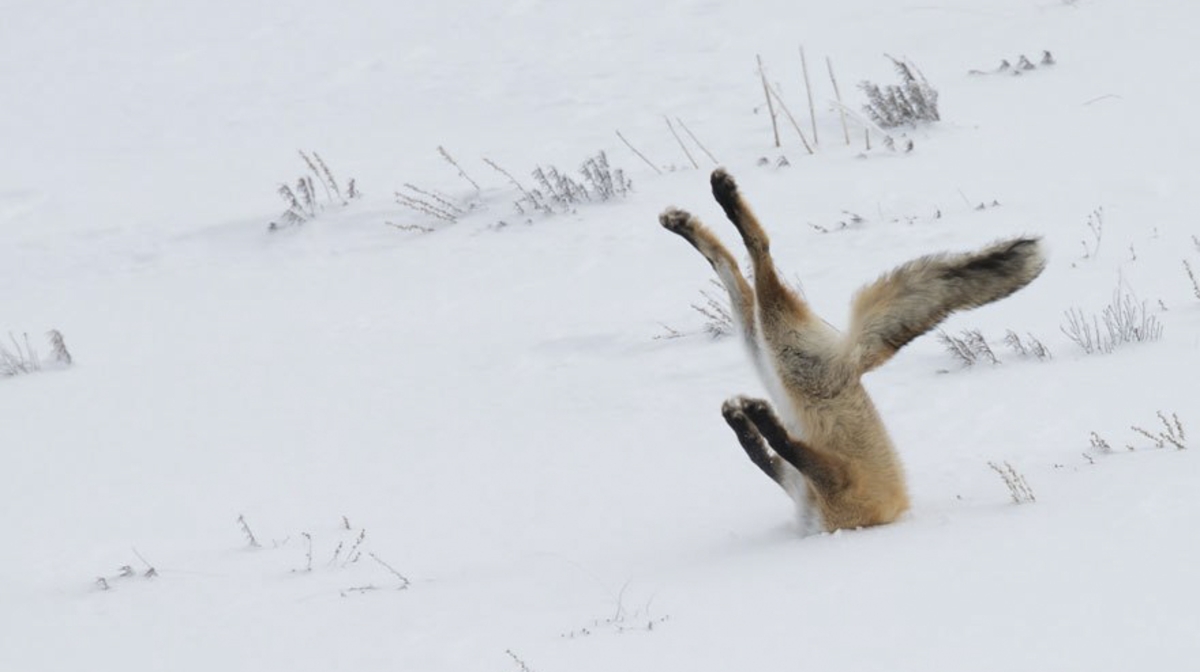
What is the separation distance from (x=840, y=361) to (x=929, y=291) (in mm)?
412

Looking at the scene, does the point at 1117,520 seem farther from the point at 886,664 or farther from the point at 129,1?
the point at 129,1

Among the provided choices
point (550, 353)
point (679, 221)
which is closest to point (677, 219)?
point (679, 221)

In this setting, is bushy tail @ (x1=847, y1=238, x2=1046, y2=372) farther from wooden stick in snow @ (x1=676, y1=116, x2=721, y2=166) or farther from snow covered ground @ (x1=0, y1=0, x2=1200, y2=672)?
wooden stick in snow @ (x1=676, y1=116, x2=721, y2=166)

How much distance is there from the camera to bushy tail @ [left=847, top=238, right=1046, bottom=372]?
505cm

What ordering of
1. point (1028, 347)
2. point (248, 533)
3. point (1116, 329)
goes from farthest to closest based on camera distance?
point (1028, 347), point (1116, 329), point (248, 533)

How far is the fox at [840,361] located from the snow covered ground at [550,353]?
0.22 meters

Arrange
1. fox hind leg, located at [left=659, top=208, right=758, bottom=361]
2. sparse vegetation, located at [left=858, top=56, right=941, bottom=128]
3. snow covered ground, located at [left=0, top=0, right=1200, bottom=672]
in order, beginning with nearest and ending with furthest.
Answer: snow covered ground, located at [left=0, top=0, right=1200, bottom=672] → fox hind leg, located at [left=659, top=208, right=758, bottom=361] → sparse vegetation, located at [left=858, top=56, right=941, bottom=128]

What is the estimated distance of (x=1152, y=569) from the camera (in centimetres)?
373

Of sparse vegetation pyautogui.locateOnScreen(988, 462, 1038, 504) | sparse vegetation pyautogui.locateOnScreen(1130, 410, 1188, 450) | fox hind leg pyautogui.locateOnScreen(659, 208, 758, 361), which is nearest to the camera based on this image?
sparse vegetation pyautogui.locateOnScreen(988, 462, 1038, 504)

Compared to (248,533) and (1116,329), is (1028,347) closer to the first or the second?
(1116,329)

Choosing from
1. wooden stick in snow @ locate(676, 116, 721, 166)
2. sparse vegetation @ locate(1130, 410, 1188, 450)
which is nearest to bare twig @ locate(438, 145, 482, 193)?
wooden stick in snow @ locate(676, 116, 721, 166)

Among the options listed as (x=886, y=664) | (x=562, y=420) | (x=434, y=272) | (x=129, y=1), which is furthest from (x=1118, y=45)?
(x=129, y=1)

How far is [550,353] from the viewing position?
8.16 metres

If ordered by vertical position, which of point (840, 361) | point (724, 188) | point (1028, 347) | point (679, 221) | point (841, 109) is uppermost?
point (724, 188)
